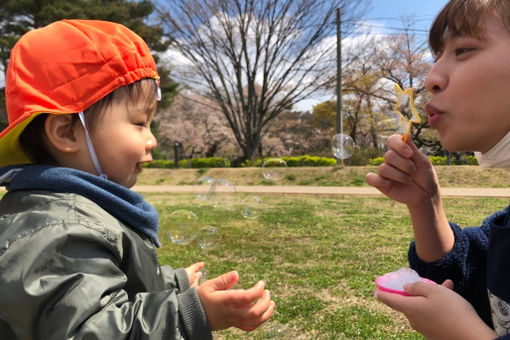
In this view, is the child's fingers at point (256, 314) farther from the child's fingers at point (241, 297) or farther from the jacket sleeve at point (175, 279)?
the jacket sleeve at point (175, 279)

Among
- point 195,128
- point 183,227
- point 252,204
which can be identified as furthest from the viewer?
point 195,128

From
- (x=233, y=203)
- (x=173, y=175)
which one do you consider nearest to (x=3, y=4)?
(x=173, y=175)

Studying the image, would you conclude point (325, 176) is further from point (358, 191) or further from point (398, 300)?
point (398, 300)

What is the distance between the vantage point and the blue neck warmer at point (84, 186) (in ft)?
3.98

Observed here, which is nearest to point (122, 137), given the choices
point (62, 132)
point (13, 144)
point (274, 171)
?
point (62, 132)

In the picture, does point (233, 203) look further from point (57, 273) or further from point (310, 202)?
point (57, 273)

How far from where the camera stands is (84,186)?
122 cm

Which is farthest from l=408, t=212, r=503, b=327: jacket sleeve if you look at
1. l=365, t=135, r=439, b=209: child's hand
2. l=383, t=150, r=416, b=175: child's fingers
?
l=383, t=150, r=416, b=175: child's fingers

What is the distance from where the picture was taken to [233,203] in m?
9.67

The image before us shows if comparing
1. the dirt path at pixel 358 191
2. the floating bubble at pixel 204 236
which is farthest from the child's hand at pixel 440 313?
the dirt path at pixel 358 191

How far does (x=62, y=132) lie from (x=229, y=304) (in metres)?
0.75

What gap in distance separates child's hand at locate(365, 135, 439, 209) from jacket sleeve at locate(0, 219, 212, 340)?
761mm

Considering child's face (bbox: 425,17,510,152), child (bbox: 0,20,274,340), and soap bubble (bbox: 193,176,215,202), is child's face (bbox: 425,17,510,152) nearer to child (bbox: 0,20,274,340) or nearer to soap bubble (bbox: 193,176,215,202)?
child (bbox: 0,20,274,340)

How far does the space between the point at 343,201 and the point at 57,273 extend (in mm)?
8346
